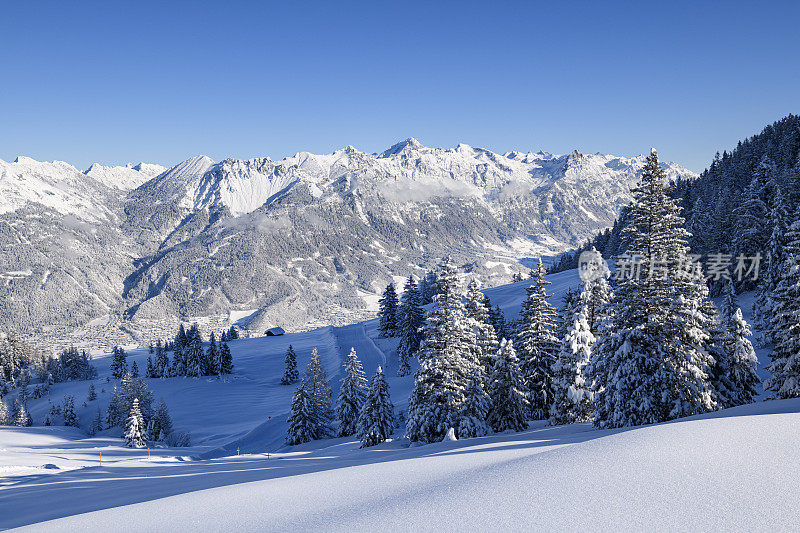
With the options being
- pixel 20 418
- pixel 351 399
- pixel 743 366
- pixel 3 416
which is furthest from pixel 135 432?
pixel 743 366

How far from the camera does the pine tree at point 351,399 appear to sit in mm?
39688

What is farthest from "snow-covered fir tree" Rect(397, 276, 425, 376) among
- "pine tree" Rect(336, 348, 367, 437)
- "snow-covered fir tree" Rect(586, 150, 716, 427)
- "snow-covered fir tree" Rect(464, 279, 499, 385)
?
"snow-covered fir tree" Rect(586, 150, 716, 427)

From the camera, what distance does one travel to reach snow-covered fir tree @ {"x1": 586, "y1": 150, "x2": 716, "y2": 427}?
1705cm

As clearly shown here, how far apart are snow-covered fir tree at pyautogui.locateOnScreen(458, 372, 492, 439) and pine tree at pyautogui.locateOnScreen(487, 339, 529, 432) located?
67 cm

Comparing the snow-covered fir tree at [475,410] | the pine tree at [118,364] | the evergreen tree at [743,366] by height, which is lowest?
the pine tree at [118,364]

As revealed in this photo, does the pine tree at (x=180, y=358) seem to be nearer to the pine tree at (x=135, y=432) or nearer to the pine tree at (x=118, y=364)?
the pine tree at (x=118, y=364)

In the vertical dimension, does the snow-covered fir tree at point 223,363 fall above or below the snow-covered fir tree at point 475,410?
below

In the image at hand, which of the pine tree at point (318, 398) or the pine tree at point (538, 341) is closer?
the pine tree at point (538, 341)

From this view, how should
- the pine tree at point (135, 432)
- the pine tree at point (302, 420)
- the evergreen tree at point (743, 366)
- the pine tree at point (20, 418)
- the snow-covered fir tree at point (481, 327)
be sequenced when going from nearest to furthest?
1. the evergreen tree at point (743, 366)
2. the snow-covered fir tree at point (481, 327)
3. the pine tree at point (302, 420)
4. the pine tree at point (135, 432)
5. the pine tree at point (20, 418)

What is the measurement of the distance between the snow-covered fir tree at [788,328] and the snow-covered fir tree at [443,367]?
13.2 meters

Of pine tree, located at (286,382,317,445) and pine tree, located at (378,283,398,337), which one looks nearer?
pine tree, located at (286,382,317,445)

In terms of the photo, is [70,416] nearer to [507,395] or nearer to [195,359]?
[195,359]

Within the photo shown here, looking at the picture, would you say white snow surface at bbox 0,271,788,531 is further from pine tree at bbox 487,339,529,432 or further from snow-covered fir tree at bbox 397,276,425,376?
snow-covered fir tree at bbox 397,276,425,376

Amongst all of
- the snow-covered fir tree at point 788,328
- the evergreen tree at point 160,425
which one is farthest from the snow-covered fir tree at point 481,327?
the evergreen tree at point 160,425
